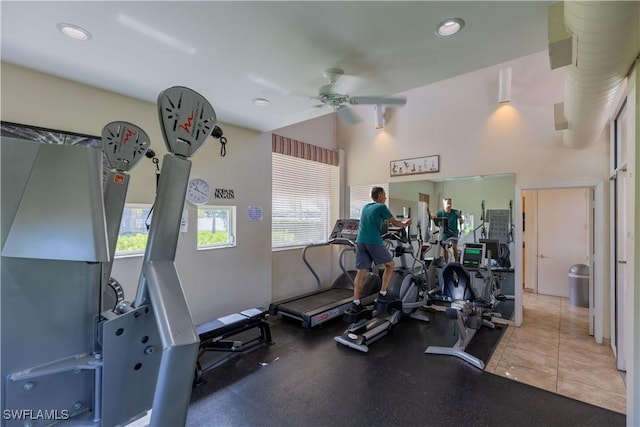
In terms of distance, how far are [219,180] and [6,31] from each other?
227cm

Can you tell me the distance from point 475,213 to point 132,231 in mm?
4797

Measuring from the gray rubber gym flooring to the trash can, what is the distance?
8.52ft

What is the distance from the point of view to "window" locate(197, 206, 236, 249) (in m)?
3.86

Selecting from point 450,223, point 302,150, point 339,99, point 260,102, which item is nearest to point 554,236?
point 450,223

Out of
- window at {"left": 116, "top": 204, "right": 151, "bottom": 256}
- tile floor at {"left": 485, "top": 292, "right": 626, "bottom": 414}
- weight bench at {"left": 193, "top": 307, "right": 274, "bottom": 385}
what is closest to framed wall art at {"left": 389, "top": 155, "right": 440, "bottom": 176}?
tile floor at {"left": 485, "top": 292, "right": 626, "bottom": 414}

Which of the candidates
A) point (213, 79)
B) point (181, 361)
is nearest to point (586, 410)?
point (181, 361)

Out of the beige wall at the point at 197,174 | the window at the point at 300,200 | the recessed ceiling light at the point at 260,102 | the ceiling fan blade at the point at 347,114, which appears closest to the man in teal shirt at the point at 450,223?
the window at the point at 300,200

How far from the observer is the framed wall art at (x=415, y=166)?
4.87 metres

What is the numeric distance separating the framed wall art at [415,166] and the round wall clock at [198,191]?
3230 millimetres

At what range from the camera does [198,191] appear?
3729 millimetres

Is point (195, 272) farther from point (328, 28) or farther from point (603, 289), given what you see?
point (603, 289)

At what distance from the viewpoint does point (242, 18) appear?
1.96 meters

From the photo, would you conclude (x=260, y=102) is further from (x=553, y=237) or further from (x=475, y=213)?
(x=553, y=237)

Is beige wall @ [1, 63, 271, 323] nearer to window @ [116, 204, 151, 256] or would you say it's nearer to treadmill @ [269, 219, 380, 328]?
window @ [116, 204, 151, 256]
